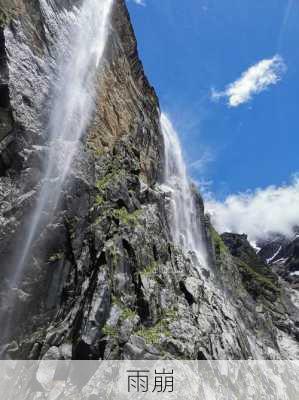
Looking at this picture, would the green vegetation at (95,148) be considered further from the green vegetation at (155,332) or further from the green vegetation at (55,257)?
the green vegetation at (155,332)

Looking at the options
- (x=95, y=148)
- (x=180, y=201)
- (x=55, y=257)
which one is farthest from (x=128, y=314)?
(x=180, y=201)

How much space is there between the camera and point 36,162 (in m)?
25.7

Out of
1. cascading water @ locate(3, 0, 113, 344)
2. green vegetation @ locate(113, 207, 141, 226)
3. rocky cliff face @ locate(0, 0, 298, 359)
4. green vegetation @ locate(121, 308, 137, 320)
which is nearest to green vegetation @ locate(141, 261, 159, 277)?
rocky cliff face @ locate(0, 0, 298, 359)

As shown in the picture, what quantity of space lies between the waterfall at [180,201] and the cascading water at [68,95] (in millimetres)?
12781

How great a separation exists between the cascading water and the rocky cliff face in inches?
17.2

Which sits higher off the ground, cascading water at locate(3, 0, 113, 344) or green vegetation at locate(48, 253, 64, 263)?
cascading water at locate(3, 0, 113, 344)

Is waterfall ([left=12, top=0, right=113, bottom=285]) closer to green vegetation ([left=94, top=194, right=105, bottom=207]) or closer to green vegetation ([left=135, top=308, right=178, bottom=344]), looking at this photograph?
green vegetation ([left=94, top=194, right=105, bottom=207])

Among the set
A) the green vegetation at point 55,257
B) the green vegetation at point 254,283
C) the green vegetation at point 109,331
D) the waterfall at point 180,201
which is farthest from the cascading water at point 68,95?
the green vegetation at point 254,283

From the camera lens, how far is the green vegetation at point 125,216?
1049 inches

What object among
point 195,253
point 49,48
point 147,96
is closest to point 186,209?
point 195,253

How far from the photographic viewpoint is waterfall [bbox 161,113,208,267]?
39656mm

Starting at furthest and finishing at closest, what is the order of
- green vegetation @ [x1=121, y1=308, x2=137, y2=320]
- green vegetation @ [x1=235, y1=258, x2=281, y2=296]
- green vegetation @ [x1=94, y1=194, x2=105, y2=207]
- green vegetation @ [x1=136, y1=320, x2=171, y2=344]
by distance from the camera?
green vegetation @ [x1=235, y1=258, x2=281, y2=296]
green vegetation @ [x1=94, y1=194, x2=105, y2=207]
green vegetation @ [x1=121, y1=308, x2=137, y2=320]
green vegetation @ [x1=136, y1=320, x2=171, y2=344]

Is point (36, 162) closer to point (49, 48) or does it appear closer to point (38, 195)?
point (38, 195)

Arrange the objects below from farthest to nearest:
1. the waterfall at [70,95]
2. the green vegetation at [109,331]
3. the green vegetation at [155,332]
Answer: the waterfall at [70,95], the green vegetation at [155,332], the green vegetation at [109,331]
